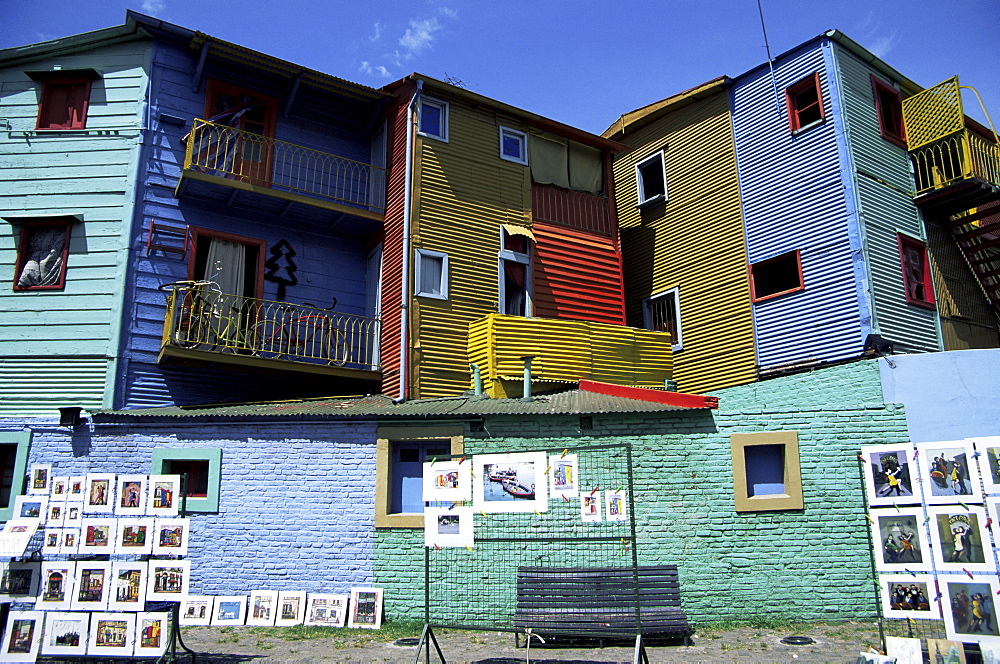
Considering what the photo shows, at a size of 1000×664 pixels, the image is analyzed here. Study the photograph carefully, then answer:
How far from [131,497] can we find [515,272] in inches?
394

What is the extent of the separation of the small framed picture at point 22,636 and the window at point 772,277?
47.2ft

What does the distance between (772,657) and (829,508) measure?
293 cm

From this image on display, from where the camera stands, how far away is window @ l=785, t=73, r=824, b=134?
51.4ft

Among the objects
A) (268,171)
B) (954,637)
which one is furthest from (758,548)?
(268,171)

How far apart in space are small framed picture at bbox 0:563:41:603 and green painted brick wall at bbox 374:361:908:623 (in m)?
4.67

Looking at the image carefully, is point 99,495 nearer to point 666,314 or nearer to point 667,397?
point 667,397

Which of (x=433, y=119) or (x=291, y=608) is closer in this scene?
(x=291, y=608)

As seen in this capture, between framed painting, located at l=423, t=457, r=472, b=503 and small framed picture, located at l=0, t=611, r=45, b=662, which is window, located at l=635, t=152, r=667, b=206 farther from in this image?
small framed picture, located at l=0, t=611, r=45, b=662

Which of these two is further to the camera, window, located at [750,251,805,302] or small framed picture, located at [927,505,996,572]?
window, located at [750,251,805,302]

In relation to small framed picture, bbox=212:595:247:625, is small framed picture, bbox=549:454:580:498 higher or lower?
higher

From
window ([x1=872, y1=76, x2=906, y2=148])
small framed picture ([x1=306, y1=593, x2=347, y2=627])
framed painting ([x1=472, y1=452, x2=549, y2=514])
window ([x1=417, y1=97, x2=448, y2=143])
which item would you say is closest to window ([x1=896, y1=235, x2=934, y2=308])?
window ([x1=872, y1=76, x2=906, y2=148])

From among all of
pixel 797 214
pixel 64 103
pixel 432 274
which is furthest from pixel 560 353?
pixel 64 103

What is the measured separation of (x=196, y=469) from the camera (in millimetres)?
11977

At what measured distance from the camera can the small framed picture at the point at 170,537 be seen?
26.6 ft
